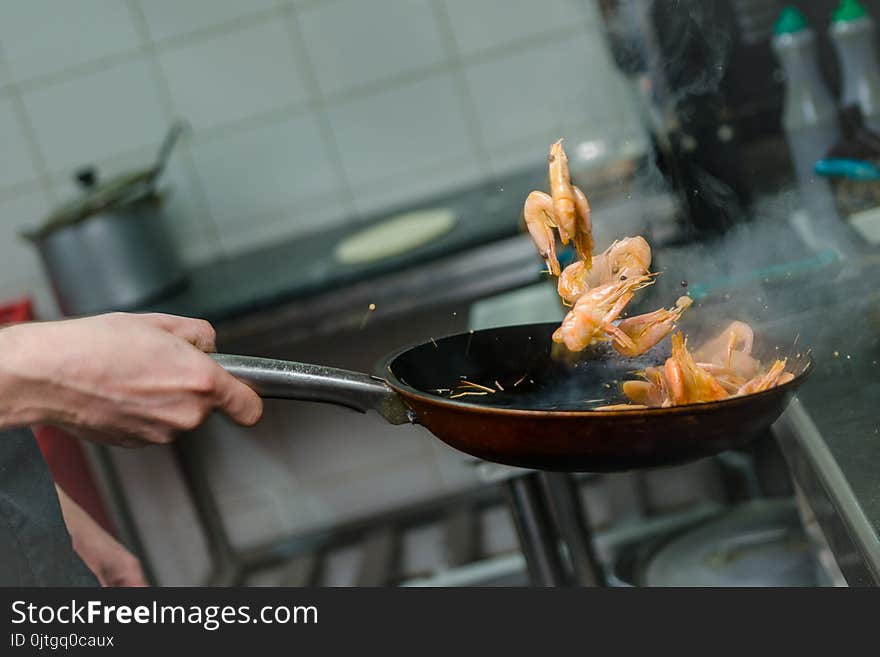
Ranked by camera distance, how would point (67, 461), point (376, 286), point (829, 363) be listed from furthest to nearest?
1. point (67, 461)
2. point (376, 286)
3. point (829, 363)

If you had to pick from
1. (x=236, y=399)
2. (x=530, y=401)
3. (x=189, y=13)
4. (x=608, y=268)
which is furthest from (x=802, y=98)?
(x=236, y=399)

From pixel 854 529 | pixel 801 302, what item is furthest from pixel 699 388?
pixel 801 302

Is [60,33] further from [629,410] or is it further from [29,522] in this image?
[629,410]

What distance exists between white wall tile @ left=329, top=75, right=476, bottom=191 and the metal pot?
59 centimetres

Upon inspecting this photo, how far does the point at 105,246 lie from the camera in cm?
268

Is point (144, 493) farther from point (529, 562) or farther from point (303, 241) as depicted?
point (529, 562)

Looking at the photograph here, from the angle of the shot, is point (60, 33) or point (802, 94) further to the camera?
point (60, 33)

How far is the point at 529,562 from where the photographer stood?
2016 millimetres

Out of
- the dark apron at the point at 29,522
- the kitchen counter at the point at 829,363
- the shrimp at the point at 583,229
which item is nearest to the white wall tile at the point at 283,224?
the kitchen counter at the point at 829,363

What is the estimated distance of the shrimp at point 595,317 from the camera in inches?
45.1

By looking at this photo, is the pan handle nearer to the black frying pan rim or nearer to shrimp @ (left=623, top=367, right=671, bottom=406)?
the black frying pan rim

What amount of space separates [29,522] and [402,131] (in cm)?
209

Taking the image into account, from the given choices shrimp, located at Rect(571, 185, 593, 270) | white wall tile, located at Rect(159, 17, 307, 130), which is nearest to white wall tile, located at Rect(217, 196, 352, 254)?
white wall tile, located at Rect(159, 17, 307, 130)

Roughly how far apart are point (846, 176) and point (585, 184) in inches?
30.3
